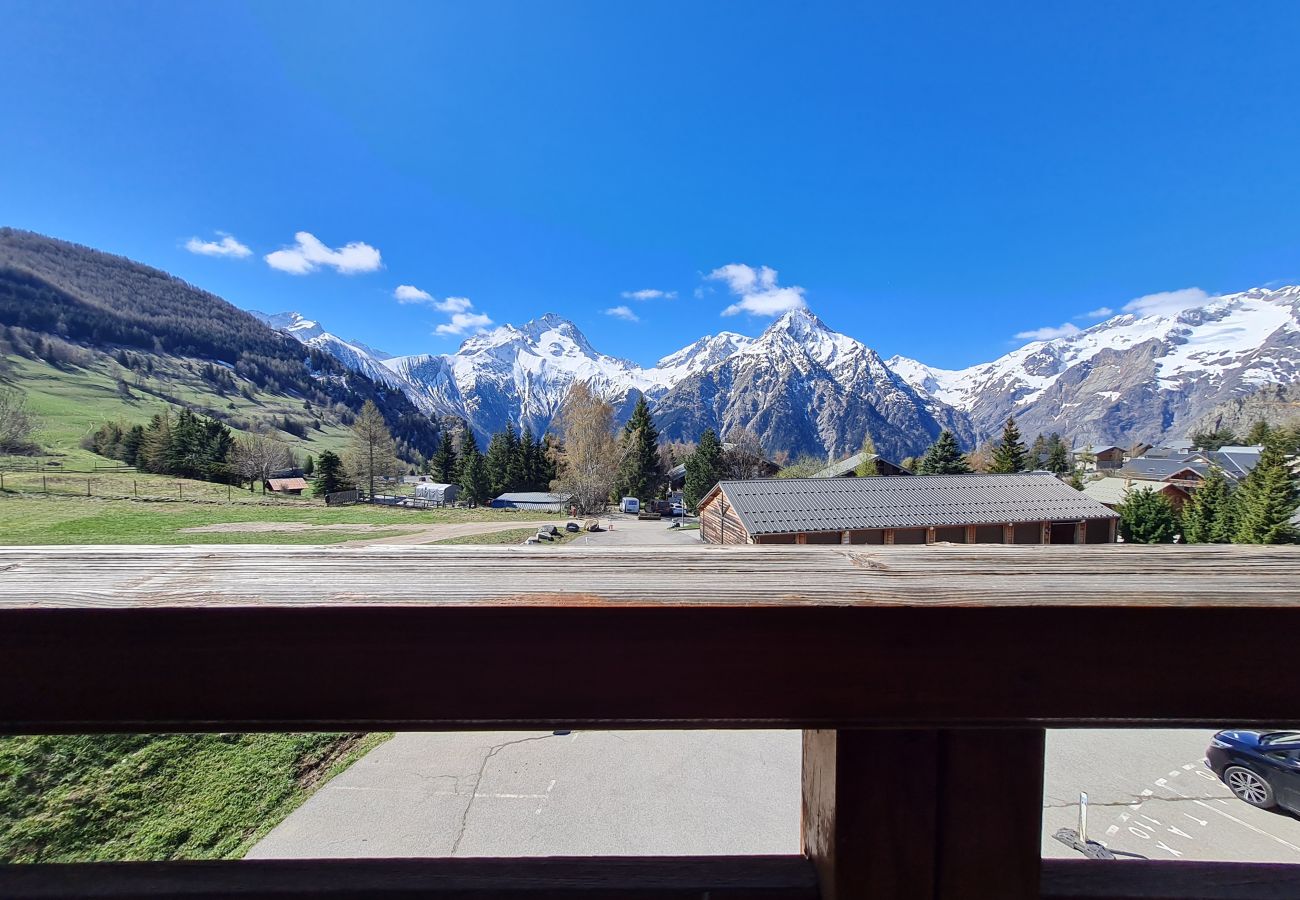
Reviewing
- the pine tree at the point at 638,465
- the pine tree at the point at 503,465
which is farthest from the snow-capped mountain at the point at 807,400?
the pine tree at the point at 503,465

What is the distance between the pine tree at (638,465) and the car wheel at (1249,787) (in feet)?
95.1

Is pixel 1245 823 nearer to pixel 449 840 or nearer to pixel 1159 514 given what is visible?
pixel 449 840

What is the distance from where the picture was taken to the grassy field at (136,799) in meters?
3.68

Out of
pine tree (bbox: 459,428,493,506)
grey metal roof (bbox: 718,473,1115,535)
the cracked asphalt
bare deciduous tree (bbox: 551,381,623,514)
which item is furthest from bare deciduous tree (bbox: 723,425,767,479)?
pine tree (bbox: 459,428,493,506)

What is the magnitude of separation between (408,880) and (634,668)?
37 centimetres

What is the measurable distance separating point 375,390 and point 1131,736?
134 metres

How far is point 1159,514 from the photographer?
17.3 meters

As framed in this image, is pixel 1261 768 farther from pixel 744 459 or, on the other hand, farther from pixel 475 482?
pixel 475 482

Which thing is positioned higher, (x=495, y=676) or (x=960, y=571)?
(x=960, y=571)

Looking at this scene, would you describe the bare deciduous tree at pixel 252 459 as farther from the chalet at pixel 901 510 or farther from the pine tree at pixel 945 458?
the pine tree at pixel 945 458

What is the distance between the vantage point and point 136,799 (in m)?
4.04

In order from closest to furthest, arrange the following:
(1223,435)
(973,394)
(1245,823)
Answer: (1245,823) < (1223,435) < (973,394)

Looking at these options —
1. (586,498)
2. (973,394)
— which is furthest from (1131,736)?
(973,394)

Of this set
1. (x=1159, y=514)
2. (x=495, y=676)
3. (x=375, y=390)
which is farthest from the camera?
(x=375, y=390)
